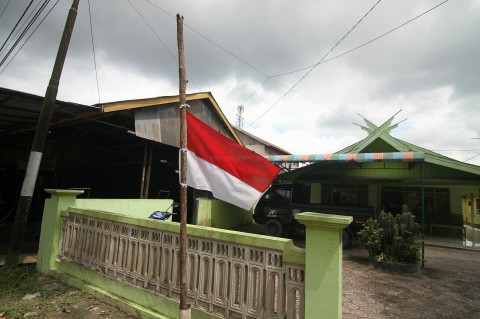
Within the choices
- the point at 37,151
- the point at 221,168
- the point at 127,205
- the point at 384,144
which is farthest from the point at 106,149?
the point at 384,144

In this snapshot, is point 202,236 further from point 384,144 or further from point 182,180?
point 384,144

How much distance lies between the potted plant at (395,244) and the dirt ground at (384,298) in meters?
0.24

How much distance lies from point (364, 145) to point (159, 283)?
11.9m

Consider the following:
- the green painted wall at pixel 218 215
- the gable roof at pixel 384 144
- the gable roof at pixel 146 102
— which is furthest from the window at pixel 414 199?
the gable roof at pixel 146 102

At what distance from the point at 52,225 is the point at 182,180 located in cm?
413

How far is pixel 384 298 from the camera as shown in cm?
483

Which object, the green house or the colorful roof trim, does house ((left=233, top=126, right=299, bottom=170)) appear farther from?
the colorful roof trim

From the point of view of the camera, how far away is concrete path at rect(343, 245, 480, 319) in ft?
14.0

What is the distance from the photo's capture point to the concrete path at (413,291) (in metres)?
4.28

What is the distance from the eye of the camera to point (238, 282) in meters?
3.20

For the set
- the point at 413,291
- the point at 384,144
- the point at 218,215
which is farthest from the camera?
the point at 384,144

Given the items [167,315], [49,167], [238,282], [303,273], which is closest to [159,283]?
[167,315]

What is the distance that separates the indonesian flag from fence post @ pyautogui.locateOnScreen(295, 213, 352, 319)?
1.08 m

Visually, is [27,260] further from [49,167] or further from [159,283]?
[49,167]
